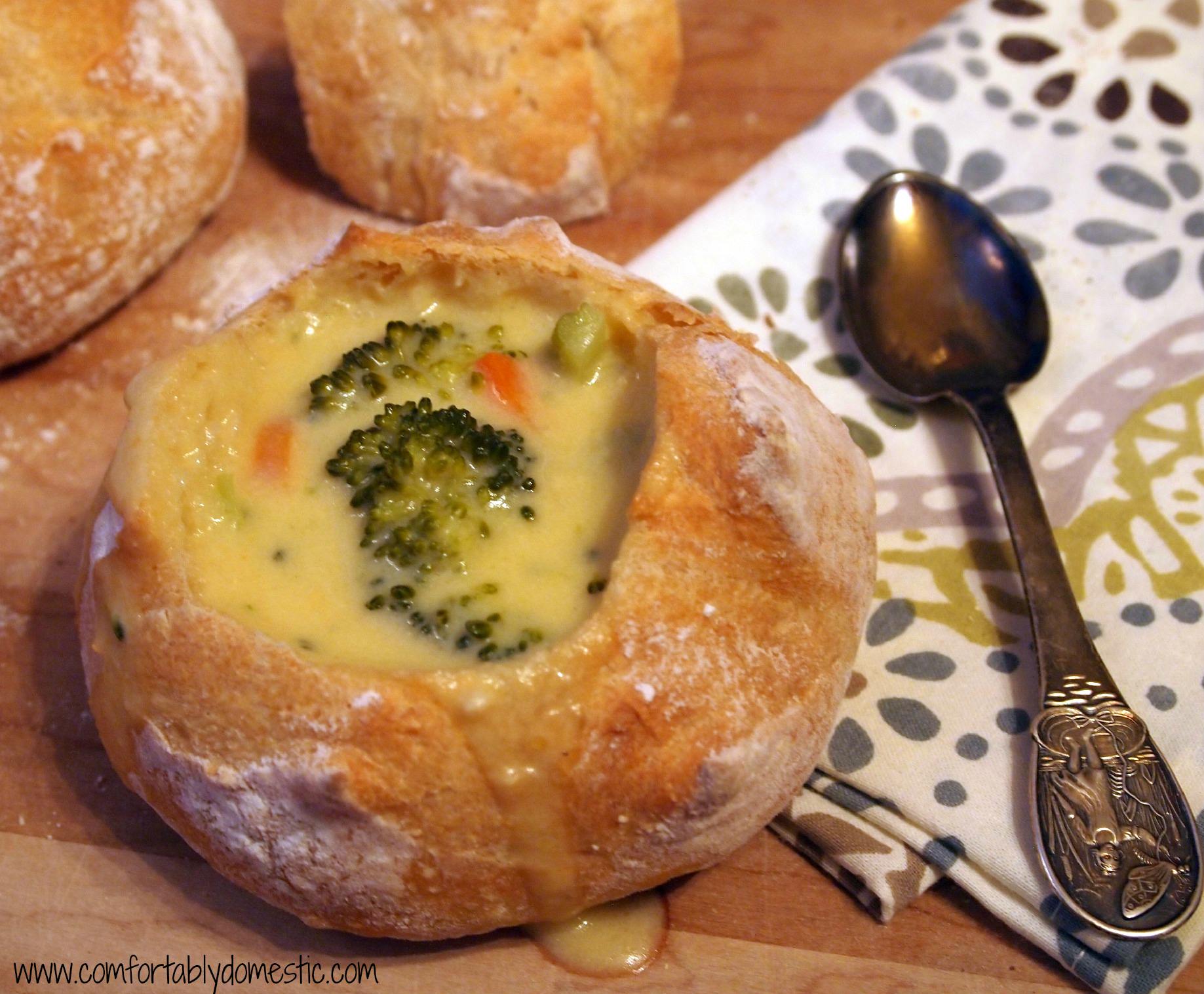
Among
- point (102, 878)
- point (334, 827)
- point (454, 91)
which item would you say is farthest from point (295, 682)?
point (454, 91)

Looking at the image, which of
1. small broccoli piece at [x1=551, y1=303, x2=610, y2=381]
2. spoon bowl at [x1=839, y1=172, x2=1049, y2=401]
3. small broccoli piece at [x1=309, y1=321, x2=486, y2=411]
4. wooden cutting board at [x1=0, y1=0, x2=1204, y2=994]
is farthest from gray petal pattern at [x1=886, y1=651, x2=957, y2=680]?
small broccoli piece at [x1=309, y1=321, x2=486, y2=411]

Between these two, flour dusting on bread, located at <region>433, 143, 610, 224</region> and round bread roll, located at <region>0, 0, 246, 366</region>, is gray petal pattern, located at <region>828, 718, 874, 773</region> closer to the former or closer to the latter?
flour dusting on bread, located at <region>433, 143, 610, 224</region>

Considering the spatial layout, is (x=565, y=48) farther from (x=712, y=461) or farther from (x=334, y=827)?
(x=334, y=827)

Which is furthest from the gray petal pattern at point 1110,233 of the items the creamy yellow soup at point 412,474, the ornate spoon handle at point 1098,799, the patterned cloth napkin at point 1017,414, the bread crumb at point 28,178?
the bread crumb at point 28,178

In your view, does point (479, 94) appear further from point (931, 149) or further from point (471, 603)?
point (471, 603)

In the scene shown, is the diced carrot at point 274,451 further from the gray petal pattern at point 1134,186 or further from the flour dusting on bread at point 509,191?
the gray petal pattern at point 1134,186
